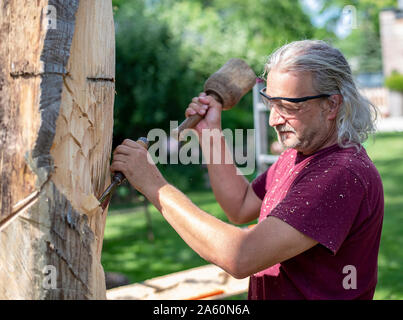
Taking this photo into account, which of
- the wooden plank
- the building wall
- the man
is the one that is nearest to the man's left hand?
the man

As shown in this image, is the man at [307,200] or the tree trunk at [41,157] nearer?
the tree trunk at [41,157]

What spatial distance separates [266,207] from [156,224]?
542cm

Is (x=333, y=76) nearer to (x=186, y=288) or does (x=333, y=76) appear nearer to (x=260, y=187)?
(x=260, y=187)

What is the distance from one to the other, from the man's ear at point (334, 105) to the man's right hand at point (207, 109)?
0.56 meters

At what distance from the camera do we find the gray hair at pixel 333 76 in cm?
157

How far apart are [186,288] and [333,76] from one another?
5.91 feet

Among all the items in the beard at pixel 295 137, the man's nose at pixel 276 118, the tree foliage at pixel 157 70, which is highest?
the tree foliage at pixel 157 70

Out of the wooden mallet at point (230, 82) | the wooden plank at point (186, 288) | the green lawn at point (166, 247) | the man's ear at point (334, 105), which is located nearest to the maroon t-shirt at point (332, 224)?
the man's ear at point (334, 105)

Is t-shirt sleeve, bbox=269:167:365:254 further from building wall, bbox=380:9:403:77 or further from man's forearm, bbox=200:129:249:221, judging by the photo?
building wall, bbox=380:9:403:77

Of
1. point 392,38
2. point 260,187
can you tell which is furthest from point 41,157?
point 392,38

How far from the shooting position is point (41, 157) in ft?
4.08

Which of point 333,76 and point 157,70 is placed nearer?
point 333,76

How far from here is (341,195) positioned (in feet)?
4.69

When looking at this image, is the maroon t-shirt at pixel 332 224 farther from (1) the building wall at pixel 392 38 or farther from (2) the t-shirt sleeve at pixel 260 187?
(1) the building wall at pixel 392 38
